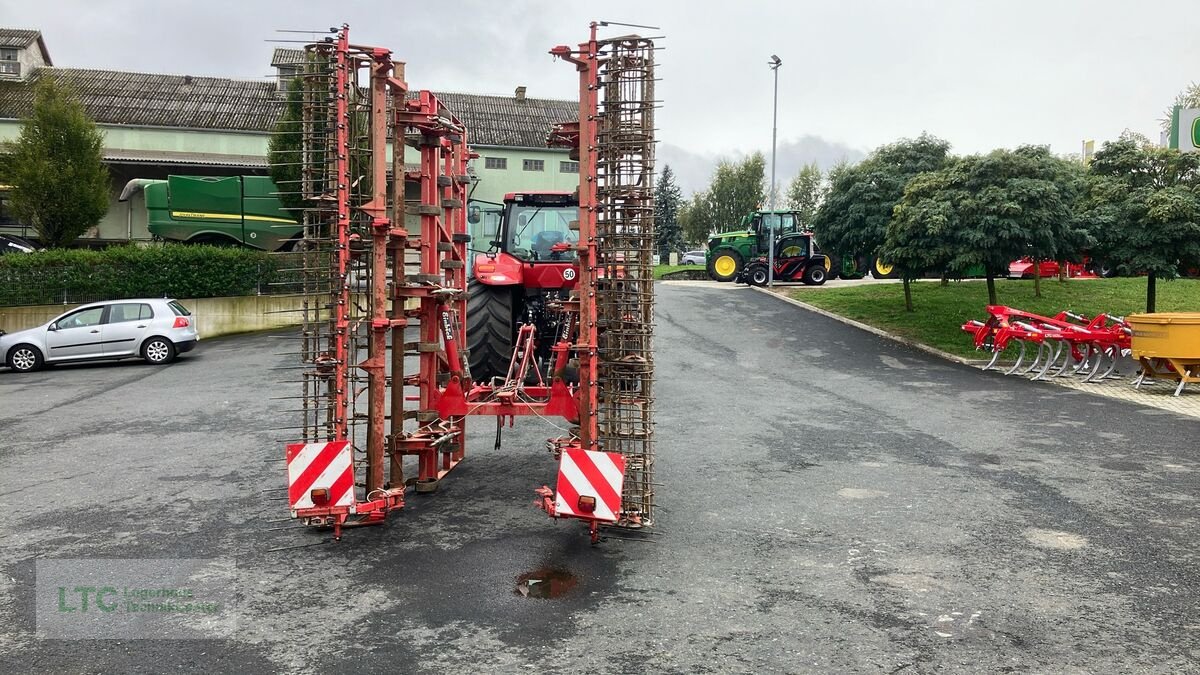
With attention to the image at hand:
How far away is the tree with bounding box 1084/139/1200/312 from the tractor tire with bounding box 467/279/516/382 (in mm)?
13335

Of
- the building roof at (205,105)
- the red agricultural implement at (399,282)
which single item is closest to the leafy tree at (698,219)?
the building roof at (205,105)

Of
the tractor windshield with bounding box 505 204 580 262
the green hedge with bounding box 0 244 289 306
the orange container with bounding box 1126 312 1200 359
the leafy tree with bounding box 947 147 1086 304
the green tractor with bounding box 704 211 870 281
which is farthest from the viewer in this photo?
the green tractor with bounding box 704 211 870 281

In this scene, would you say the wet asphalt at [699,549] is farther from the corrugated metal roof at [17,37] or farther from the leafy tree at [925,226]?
the corrugated metal roof at [17,37]

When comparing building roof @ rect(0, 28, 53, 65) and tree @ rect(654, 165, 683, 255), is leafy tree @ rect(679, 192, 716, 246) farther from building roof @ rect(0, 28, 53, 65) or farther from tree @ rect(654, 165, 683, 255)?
building roof @ rect(0, 28, 53, 65)

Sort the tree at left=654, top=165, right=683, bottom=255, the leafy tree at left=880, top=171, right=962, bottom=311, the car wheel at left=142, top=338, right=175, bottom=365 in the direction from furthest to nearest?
the tree at left=654, top=165, right=683, bottom=255 → the leafy tree at left=880, top=171, right=962, bottom=311 → the car wheel at left=142, top=338, right=175, bottom=365

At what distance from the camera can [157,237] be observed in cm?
2498

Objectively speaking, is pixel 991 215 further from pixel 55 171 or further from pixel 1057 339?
pixel 55 171

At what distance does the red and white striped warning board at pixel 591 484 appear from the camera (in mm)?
5637

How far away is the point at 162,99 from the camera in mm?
32844

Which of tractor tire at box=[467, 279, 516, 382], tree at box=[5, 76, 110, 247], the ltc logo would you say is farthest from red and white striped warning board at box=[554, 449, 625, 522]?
tree at box=[5, 76, 110, 247]

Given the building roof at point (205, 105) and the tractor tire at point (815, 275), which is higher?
the building roof at point (205, 105)

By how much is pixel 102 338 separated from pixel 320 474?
14.2 meters

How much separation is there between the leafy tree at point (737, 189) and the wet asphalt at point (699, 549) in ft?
138

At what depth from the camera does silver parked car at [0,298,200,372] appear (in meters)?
17.2
